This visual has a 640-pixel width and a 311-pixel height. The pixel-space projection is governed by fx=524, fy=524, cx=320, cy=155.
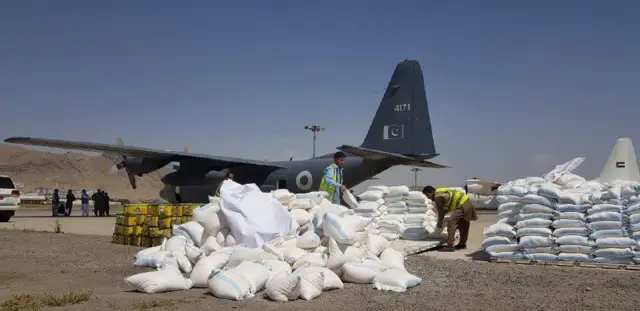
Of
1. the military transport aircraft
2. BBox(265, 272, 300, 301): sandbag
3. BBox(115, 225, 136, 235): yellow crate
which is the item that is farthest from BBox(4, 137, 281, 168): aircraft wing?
BBox(265, 272, 300, 301): sandbag

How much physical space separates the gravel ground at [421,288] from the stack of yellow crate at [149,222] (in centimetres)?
143

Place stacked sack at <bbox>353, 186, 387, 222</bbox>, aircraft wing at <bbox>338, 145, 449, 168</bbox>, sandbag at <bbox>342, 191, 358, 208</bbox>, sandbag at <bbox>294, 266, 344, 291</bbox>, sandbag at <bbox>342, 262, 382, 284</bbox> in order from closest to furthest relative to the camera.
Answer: sandbag at <bbox>294, 266, 344, 291</bbox> → sandbag at <bbox>342, 262, 382, 284</bbox> → sandbag at <bbox>342, 191, 358, 208</bbox> → stacked sack at <bbox>353, 186, 387, 222</bbox> → aircraft wing at <bbox>338, 145, 449, 168</bbox>

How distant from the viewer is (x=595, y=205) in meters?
8.42

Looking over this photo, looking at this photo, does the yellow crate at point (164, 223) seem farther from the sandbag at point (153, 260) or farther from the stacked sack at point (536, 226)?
the stacked sack at point (536, 226)

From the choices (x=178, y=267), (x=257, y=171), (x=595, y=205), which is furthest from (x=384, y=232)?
(x=257, y=171)

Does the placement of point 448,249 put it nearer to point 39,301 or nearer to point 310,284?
point 310,284

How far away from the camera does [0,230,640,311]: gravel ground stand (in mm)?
5410

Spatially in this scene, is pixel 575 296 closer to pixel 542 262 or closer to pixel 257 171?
pixel 542 262

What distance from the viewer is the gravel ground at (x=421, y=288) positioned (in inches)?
213

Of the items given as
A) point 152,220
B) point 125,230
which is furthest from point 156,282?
point 125,230

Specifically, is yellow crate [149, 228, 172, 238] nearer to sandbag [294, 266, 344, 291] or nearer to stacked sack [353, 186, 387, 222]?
stacked sack [353, 186, 387, 222]

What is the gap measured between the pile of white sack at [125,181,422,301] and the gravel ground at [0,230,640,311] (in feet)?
0.50

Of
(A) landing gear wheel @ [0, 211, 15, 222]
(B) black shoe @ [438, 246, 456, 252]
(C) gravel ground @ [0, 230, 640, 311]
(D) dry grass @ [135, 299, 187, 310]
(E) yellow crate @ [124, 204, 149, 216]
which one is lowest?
(A) landing gear wheel @ [0, 211, 15, 222]

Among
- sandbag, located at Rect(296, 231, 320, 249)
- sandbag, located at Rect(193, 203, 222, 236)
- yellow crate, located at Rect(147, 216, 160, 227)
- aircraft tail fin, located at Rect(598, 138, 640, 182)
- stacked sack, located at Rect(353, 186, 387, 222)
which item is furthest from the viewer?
aircraft tail fin, located at Rect(598, 138, 640, 182)
